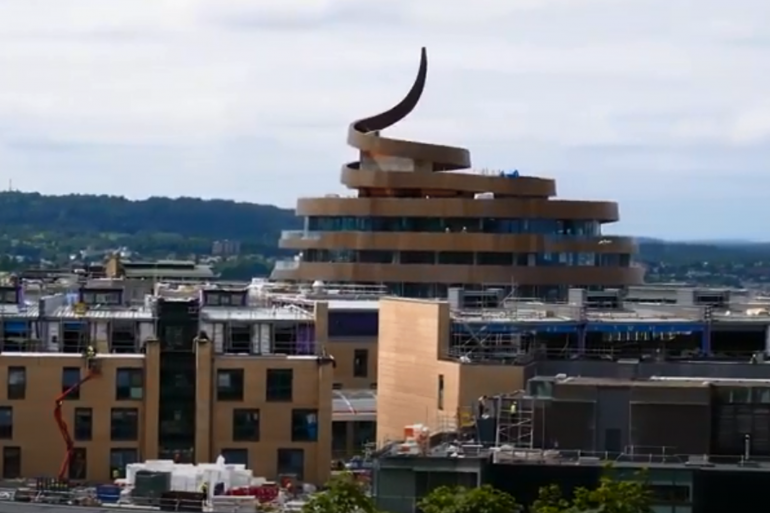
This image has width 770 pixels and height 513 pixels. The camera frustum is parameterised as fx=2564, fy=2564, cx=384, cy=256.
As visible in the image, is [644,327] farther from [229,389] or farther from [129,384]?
[129,384]

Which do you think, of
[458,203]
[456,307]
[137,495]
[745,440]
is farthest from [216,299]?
[458,203]

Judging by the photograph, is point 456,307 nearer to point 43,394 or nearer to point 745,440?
point 43,394

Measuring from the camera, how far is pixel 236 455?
254 feet

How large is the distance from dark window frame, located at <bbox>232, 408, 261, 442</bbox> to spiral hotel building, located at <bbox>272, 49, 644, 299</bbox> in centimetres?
5854

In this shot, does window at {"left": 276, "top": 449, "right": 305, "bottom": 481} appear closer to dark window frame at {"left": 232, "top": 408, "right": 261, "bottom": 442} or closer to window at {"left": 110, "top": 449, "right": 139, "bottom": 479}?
dark window frame at {"left": 232, "top": 408, "right": 261, "bottom": 442}

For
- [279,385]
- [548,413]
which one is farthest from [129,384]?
[548,413]

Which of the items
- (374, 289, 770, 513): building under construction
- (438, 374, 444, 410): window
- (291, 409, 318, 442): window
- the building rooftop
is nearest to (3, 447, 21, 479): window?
(291, 409, 318, 442): window

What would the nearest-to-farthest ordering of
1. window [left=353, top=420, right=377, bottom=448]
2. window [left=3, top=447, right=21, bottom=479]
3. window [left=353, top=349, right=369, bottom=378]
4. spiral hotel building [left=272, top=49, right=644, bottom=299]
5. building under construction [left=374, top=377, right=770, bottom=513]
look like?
building under construction [left=374, top=377, right=770, bottom=513] → window [left=3, top=447, right=21, bottom=479] → window [left=353, top=420, right=377, bottom=448] → window [left=353, top=349, right=369, bottom=378] → spiral hotel building [left=272, top=49, right=644, bottom=299]

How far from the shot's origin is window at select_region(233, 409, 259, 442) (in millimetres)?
77500

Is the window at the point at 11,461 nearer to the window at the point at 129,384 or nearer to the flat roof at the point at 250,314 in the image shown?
the window at the point at 129,384

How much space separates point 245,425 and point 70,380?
214 inches

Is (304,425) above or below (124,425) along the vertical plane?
above

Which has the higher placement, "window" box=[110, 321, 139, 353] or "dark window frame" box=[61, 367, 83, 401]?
"window" box=[110, 321, 139, 353]

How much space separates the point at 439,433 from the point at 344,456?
21.8 m
